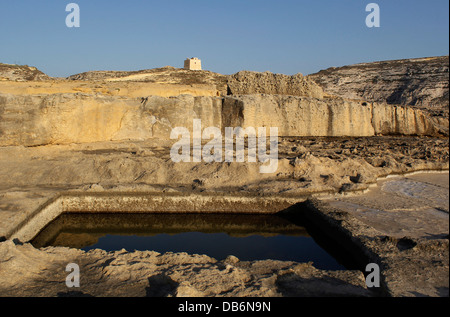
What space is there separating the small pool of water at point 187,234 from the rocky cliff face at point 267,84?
604 cm

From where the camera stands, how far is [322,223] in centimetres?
447

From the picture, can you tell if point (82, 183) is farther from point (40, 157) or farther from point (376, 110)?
point (376, 110)

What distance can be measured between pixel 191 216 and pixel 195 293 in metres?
2.63

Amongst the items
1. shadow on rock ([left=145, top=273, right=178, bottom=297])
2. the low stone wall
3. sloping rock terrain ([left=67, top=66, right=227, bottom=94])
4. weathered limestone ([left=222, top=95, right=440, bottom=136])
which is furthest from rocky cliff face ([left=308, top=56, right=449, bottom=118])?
shadow on rock ([left=145, top=273, right=178, bottom=297])

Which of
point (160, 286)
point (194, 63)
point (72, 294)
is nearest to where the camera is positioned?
point (72, 294)

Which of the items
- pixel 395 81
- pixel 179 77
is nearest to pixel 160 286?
pixel 179 77

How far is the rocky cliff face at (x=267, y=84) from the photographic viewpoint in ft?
34.3

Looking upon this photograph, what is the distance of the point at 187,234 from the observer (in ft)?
Answer: 15.3

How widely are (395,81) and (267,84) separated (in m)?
17.7

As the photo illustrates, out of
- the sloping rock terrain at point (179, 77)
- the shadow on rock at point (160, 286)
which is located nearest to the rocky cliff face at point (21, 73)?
the sloping rock terrain at point (179, 77)

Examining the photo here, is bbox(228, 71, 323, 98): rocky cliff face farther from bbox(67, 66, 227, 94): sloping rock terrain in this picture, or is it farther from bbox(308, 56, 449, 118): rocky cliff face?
bbox(308, 56, 449, 118): rocky cliff face

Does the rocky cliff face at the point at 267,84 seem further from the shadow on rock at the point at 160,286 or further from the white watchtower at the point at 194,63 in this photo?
the white watchtower at the point at 194,63

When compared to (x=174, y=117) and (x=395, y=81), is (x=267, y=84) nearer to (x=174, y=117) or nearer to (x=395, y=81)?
(x=174, y=117)

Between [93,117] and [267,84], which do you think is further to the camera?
[267,84]
